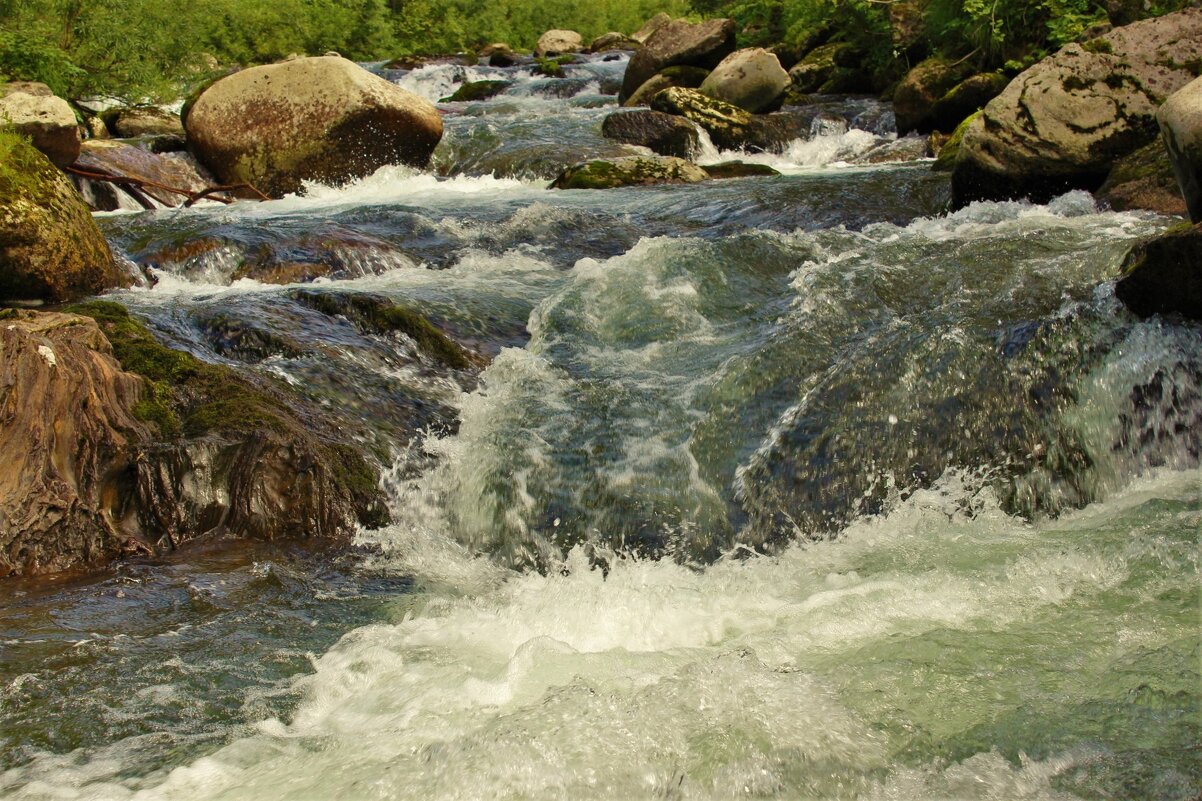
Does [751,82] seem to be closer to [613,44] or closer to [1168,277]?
[1168,277]

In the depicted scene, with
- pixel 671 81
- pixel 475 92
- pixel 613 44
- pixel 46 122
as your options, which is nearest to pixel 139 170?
pixel 46 122

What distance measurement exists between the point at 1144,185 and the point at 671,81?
11708mm

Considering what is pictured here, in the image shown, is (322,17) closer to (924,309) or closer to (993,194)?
(993,194)

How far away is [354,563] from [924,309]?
384cm

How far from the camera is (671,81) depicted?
18.8 m

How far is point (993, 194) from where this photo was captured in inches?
365

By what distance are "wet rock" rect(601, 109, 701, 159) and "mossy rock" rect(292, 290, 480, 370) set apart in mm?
8821

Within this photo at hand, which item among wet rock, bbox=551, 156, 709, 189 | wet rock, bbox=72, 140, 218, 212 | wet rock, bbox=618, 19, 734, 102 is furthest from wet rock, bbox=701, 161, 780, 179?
wet rock, bbox=618, 19, 734, 102

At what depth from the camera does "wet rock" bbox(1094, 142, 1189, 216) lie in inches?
317

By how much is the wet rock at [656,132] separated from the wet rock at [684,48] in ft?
14.7

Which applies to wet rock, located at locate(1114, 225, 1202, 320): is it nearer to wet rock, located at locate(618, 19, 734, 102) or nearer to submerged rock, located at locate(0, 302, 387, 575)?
submerged rock, located at locate(0, 302, 387, 575)

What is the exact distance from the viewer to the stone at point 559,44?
33.1 metres

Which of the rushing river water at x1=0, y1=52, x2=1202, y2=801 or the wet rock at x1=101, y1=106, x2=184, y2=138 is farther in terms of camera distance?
the wet rock at x1=101, y1=106, x2=184, y2=138

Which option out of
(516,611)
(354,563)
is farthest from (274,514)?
(516,611)
